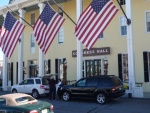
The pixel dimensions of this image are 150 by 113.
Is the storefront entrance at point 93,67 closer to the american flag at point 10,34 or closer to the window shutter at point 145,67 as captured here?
the window shutter at point 145,67

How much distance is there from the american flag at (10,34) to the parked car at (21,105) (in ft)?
38.5

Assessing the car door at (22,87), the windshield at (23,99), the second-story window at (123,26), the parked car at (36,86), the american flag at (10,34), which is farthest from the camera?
the second-story window at (123,26)

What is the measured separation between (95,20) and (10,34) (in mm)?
8108

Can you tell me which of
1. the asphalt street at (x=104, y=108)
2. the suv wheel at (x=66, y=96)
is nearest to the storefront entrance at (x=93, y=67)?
the suv wheel at (x=66, y=96)

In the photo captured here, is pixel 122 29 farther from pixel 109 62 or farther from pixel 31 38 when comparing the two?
pixel 31 38

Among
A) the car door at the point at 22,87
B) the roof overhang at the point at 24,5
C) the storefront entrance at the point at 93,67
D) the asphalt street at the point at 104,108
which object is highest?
the roof overhang at the point at 24,5

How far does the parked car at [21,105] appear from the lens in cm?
934

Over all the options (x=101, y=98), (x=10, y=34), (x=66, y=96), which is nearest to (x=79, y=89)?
(x=66, y=96)

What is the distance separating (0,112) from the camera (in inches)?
380

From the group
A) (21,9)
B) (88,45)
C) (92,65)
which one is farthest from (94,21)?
(21,9)

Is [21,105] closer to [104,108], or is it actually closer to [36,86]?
[104,108]

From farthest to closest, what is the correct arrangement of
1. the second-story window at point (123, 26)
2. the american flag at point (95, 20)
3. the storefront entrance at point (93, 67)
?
the storefront entrance at point (93, 67) → the second-story window at point (123, 26) → the american flag at point (95, 20)

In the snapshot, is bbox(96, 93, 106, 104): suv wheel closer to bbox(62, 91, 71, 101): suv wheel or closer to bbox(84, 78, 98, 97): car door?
bbox(84, 78, 98, 97): car door

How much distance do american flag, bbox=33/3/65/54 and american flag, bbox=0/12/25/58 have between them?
6.64 ft
